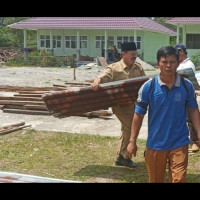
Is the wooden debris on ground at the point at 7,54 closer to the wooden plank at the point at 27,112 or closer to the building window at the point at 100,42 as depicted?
the building window at the point at 100,42

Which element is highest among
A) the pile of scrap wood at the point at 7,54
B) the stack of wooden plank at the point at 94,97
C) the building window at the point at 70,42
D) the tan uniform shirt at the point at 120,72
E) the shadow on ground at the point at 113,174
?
the tan uniform shirt at the point at 120,72

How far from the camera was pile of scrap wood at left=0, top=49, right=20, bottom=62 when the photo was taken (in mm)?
37934

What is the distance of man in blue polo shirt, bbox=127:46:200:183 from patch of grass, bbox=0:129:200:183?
145cm

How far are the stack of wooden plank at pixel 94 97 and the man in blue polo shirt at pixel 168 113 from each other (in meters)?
1.34

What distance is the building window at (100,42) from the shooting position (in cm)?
3781

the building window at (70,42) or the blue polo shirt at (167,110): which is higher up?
the blue polo shirt at (167,110)

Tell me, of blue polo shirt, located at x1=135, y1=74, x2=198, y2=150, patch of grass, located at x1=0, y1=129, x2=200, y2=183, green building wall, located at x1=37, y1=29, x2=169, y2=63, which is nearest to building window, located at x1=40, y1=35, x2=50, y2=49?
green building wall, located at x1=37, y1=29, x2=169, y2=63

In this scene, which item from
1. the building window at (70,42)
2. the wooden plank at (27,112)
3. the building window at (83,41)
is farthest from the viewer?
the building window at (70,42)

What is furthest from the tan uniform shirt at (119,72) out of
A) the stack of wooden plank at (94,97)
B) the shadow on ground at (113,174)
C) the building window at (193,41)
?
the building window at (193,41)

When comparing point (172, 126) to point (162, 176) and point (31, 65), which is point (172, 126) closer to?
point (162, 176)

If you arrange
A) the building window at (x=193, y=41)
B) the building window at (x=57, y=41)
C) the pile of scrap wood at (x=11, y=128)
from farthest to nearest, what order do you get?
the building window at (x=57, y=41), the building window at (x=193, y=41), the pile of scrap wood at (x=11, y=128)

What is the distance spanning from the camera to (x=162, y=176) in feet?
14.2

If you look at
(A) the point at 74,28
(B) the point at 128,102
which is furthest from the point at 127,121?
(A) the point at 74,28
